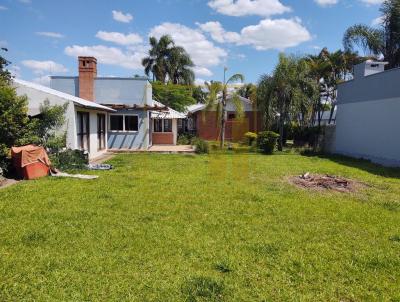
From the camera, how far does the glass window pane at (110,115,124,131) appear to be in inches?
928

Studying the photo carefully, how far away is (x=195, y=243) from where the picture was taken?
577cm

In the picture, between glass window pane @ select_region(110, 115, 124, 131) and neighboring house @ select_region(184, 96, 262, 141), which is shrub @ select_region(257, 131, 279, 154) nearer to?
glass window pane @ select_region(110, 115, 124, 131)

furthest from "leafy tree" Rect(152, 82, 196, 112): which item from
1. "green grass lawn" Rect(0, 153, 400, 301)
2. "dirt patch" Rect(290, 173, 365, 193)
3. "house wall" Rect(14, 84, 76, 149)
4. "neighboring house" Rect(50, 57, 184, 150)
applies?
"green grass lawn" Rect(0, 153, 400, 301)

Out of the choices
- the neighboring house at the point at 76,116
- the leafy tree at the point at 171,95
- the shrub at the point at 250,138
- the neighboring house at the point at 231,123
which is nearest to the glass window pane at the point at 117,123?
the neighboring house at the point at 76,116

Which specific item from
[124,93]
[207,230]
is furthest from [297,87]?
[207,230]

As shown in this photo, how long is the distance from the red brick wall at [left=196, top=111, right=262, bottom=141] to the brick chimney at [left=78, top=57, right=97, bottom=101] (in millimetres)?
11996

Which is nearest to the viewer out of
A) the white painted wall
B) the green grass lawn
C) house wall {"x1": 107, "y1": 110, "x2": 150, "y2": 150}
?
the green grass lawn

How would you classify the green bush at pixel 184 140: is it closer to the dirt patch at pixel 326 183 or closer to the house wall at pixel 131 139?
the house wall at pixel 131 139

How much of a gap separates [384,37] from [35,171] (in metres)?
24.8

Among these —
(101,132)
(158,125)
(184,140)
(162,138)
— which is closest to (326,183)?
(101,132)

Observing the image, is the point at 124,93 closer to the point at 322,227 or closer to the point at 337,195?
the point at 337,195

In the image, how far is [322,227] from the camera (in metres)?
6.79

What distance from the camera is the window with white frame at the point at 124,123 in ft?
77.4

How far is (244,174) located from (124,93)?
13193 mm
